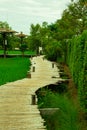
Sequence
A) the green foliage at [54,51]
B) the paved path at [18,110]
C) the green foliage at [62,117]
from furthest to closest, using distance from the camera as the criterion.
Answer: the green foliage at [54,51], the green foliage at [62,117], the paved path at [18,110]

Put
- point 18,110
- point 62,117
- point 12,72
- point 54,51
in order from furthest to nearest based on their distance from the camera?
point 54,51 → point 12,72 → point 18,110 → point 62,117

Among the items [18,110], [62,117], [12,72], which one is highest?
[18,110]

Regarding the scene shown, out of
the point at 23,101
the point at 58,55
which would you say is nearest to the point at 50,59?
the point at 58,55

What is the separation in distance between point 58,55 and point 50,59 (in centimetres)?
183

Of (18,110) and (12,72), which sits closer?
(18,110)

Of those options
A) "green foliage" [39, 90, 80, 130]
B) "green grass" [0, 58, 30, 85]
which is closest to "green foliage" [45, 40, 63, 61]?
"green grass" [0, 58, 30, 85]

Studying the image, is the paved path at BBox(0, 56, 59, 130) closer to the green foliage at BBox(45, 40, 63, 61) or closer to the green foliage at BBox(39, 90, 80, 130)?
the green foliage at BBox(39, 90, 80, 130)

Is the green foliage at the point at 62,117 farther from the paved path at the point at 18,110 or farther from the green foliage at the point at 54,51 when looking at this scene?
the green foliage at the point at 54,51

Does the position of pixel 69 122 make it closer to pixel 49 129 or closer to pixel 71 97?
pixel 49 129

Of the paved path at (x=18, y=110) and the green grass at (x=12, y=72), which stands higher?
the paved path at (x=18, y=110)

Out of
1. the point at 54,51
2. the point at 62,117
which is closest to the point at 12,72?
the point at 54,51

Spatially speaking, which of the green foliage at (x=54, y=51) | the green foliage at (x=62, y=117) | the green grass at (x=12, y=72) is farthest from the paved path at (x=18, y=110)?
the green foliage at (x=54, y=51)

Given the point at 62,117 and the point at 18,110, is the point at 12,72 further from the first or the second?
the point at 62,117

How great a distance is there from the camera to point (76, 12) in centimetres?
3869
